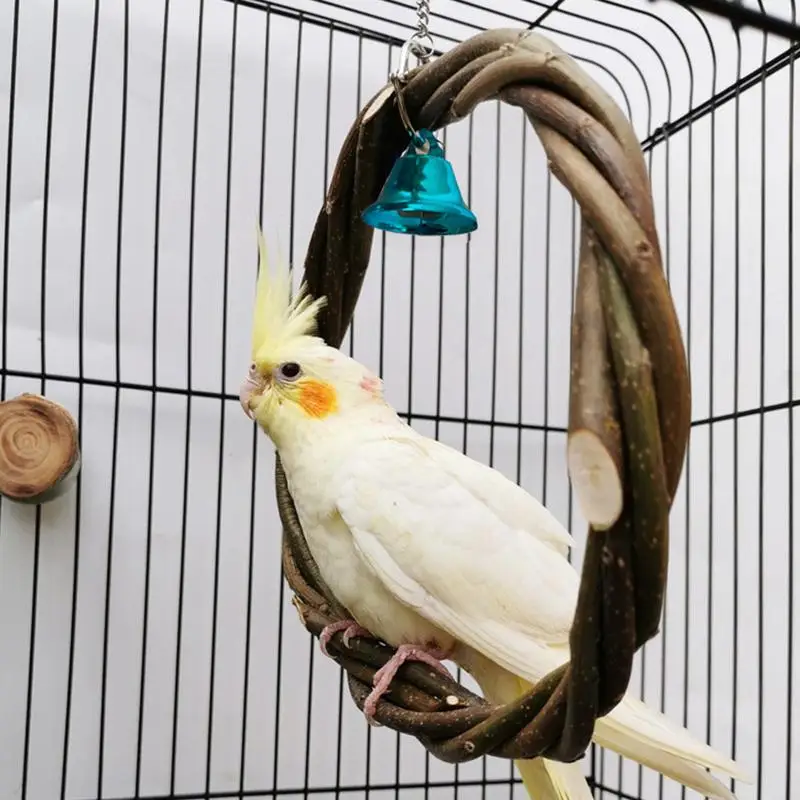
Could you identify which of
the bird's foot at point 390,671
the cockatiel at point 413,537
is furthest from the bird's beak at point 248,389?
the bird's foot at point 390,671

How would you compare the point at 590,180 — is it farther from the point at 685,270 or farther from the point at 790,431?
the point at 685,270

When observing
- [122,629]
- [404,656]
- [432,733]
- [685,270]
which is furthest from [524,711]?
[685,270]

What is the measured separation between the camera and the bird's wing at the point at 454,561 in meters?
0.73

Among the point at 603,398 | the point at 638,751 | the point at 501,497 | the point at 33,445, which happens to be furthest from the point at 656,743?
the point at 33,445

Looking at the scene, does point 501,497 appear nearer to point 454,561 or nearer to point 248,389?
point 454,561

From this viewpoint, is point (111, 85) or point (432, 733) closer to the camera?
point (432, 733)

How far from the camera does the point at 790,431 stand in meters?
1.20

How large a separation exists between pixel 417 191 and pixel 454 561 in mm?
300

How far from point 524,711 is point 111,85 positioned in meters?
1.22

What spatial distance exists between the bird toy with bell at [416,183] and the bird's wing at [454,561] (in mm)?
216

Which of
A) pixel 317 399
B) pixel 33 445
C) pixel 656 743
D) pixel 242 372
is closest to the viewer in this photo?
pixel 656 743

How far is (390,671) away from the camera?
683 millimetres

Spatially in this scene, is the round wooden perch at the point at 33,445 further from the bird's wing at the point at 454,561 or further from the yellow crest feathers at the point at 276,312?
the bird's wing at the point at 454,561

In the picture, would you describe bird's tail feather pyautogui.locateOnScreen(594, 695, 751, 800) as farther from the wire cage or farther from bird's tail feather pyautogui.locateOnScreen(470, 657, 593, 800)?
the wire cage
